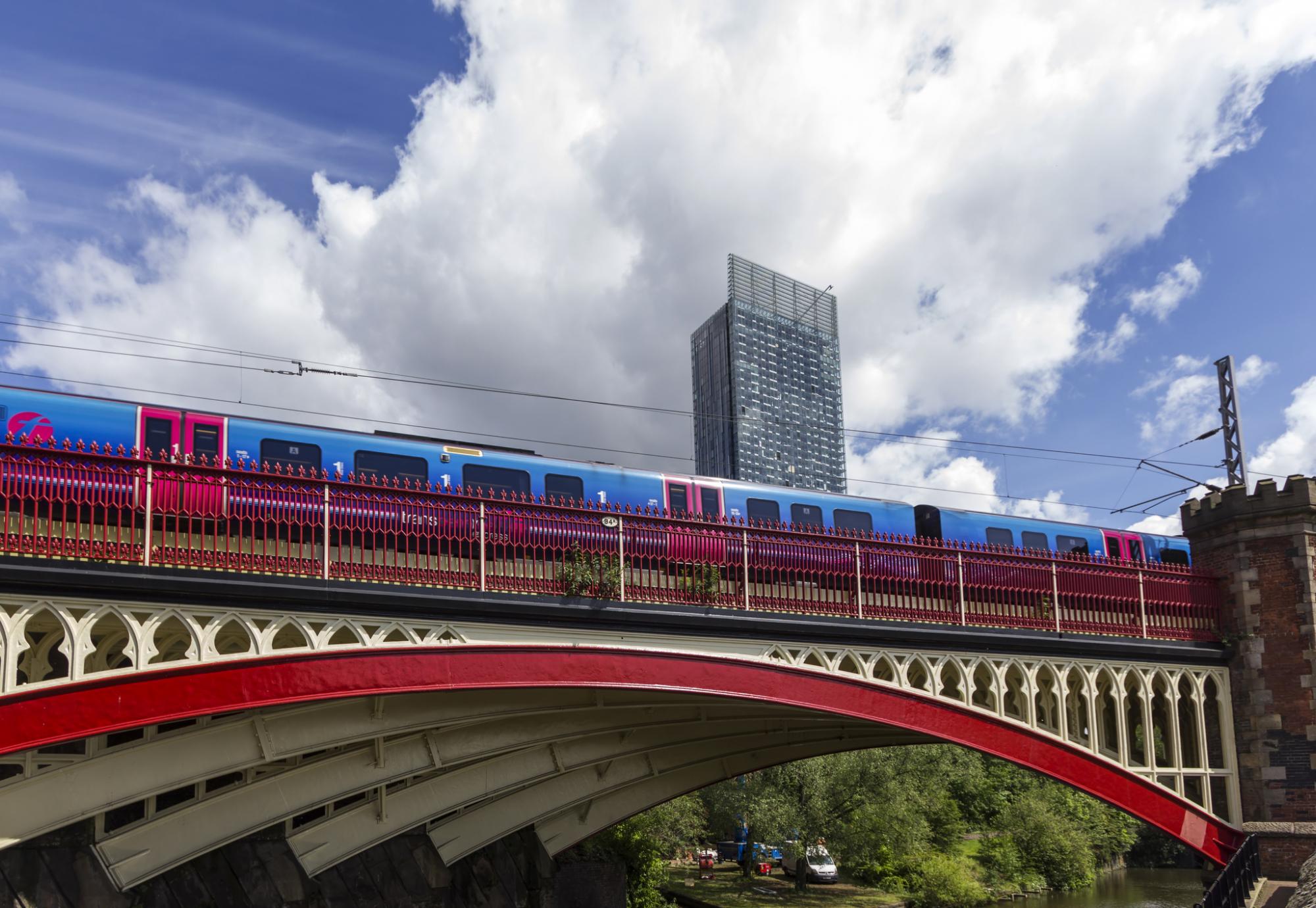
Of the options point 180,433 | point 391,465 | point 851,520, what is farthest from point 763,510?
point 180,433

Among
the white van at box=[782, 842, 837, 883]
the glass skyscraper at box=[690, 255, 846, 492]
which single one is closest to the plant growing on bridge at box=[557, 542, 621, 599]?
the white van at box=[782, 842, 837, 883]

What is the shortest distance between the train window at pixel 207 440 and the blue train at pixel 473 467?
Answer: 15 millimetres

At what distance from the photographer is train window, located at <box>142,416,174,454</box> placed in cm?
1619

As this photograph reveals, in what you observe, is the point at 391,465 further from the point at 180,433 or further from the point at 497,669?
the point at 497,669

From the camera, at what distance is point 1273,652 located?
18031mm

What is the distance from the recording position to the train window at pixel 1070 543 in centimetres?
2675

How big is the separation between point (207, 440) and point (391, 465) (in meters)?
2.98

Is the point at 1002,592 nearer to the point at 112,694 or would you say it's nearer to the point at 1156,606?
the point at 1156,606

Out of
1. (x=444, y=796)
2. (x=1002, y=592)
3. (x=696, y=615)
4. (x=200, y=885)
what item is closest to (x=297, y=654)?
(x=696, y=615)

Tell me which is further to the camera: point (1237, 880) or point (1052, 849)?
point (1052, 849)

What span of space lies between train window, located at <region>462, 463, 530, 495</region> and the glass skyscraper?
448 ft

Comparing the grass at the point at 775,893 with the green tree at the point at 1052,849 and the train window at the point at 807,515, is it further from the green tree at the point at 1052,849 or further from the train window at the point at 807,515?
the train window at the point at 807,515

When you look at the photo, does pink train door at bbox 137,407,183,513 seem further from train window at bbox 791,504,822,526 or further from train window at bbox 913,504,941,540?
train window at bbox 913,504,941,540

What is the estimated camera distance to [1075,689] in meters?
18.9
